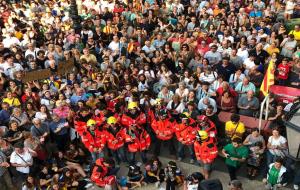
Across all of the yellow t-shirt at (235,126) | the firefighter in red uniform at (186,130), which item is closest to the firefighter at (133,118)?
the firefighter in red uniform at (186,130)

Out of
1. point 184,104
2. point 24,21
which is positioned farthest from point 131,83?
point 24,21

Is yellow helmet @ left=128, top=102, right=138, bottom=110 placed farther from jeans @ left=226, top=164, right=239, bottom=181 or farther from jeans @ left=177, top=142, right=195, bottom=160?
jeans @ left=226, top=164, right=239, bottom=181

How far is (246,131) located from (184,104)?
1667 millimetres

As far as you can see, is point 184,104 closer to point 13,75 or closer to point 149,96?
Answer: point 149,96

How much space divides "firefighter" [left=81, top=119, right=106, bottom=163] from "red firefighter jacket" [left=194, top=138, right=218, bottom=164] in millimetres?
2237

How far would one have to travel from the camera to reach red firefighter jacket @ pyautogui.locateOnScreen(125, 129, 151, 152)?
9.85 m

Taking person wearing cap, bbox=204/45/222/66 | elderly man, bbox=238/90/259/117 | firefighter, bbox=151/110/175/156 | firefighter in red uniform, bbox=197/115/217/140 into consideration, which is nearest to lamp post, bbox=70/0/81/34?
person wearing cap, bbox=204/45/222/66

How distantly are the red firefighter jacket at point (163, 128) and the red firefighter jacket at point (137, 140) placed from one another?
26 cm

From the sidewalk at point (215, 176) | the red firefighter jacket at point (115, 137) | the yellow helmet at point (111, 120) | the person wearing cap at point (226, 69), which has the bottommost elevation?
the sidewalk at point (215, 176)

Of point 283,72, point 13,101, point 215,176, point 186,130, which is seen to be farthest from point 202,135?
point 13,101

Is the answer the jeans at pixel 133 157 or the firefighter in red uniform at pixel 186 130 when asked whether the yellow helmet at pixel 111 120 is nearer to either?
the jeans at pixel 133 157

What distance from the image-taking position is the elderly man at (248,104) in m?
10.4

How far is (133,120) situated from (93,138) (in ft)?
3.39

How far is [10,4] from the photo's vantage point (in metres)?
18.7
